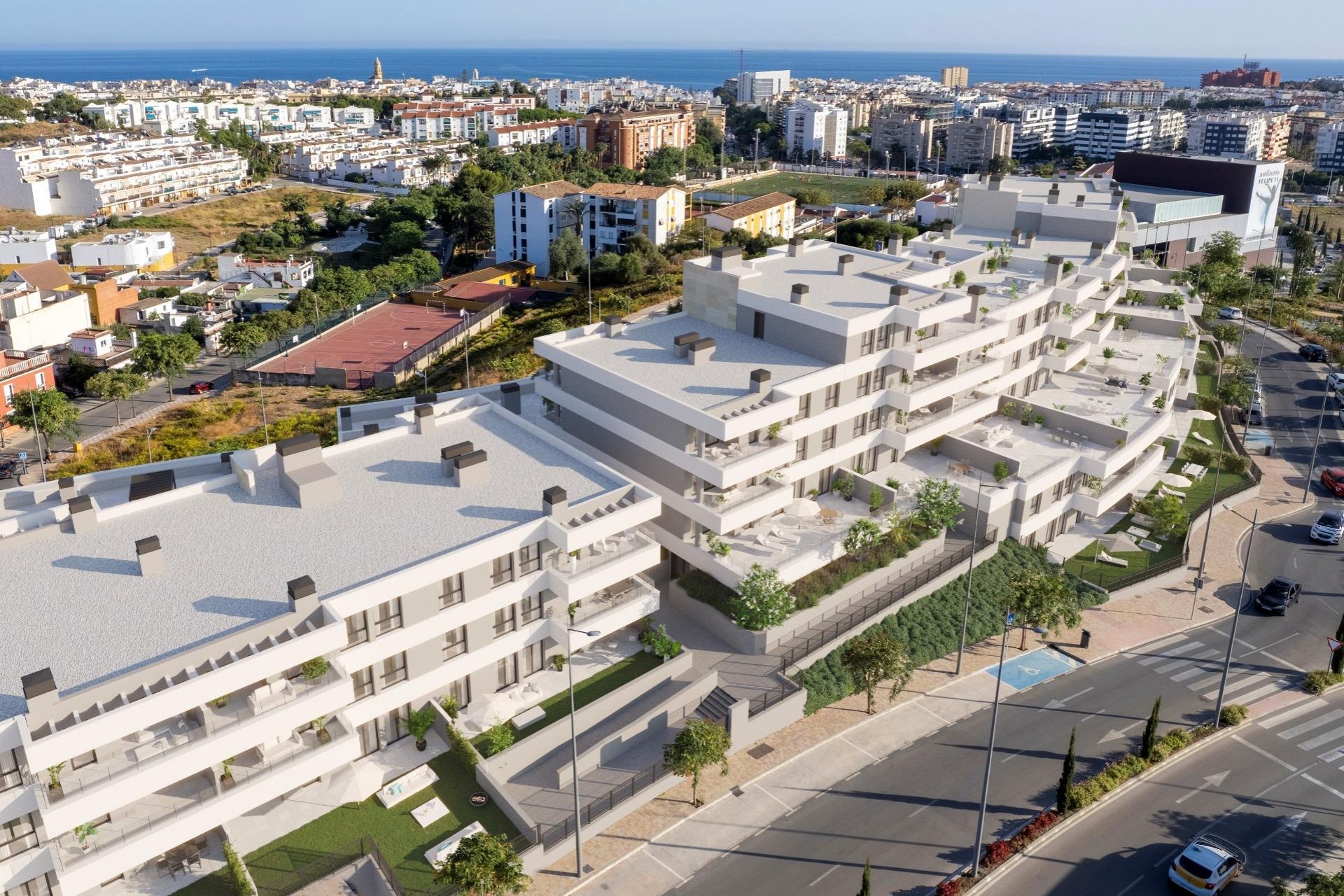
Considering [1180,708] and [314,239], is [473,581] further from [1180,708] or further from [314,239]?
[314,239]

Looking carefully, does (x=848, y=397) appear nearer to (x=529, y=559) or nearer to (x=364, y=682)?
(x=529, y=559)

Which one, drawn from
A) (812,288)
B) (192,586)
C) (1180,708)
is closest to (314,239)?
(812,288)

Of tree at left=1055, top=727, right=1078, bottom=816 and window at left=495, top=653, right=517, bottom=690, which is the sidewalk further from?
window at left=495, top=653, right=517, bottom=690

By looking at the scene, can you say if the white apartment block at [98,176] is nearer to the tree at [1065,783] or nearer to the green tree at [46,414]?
the green tree at [46,414]

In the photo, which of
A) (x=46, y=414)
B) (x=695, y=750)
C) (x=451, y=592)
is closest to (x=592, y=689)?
(x=695, y=750)

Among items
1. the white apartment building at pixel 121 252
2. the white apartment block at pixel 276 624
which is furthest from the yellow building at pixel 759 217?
the white apartment block at pixel 276 624

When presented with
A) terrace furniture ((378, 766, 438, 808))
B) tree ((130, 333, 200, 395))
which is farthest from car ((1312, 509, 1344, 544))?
tree ((130, 333, 200, 395))
